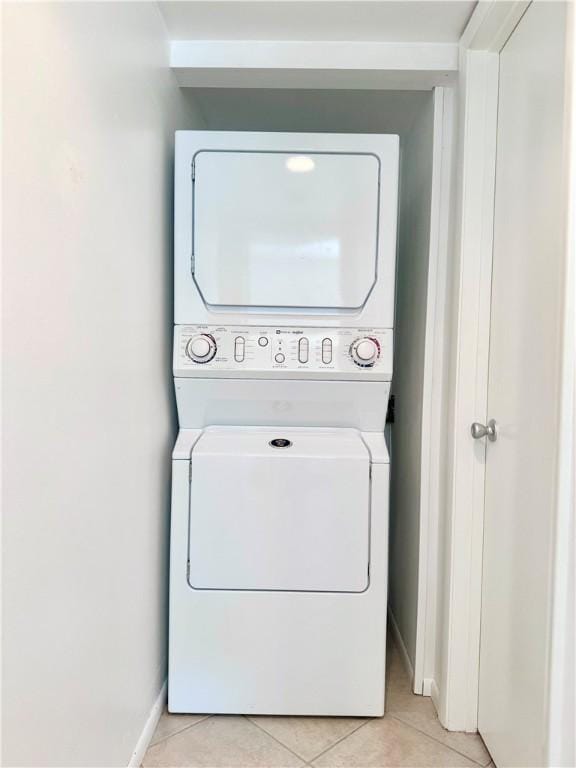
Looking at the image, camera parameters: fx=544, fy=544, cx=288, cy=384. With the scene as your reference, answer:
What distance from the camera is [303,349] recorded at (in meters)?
1.71

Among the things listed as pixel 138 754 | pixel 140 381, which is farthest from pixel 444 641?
pixel 140 381

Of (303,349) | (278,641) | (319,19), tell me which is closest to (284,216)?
(303,349)

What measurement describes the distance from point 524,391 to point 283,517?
781mm

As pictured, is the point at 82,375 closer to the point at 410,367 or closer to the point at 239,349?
the point at 239,349

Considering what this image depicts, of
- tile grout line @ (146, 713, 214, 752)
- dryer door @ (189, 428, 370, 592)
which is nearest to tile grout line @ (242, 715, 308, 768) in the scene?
tile grout line @ (146, 713, 214, 752)

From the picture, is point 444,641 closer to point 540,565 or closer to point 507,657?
point 507,657

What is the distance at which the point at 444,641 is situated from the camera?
1722 millimetres

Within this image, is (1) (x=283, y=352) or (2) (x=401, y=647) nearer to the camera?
(1) (x=283, y=352)

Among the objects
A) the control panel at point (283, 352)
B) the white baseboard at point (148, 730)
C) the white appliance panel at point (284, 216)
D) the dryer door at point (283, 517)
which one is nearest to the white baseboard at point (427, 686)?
the dryer door at point (283, 517)

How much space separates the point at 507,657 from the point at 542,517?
0.48 metres

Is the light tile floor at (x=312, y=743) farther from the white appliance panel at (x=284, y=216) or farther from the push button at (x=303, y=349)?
the white appliance panel at (x=284, y=216)

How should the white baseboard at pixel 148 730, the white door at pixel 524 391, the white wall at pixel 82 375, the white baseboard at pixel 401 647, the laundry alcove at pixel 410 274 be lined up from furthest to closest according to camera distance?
1. the white baseboard at pixel 401 647
2. the laundry alcove at pixel 410 274
3. the white baseboard at pixel 148 730
4. the white door at pixel 524 391
5. the white wall at pixel 82 375

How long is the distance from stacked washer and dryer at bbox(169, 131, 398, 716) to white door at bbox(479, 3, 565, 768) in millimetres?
318

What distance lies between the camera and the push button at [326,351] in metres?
1.71
